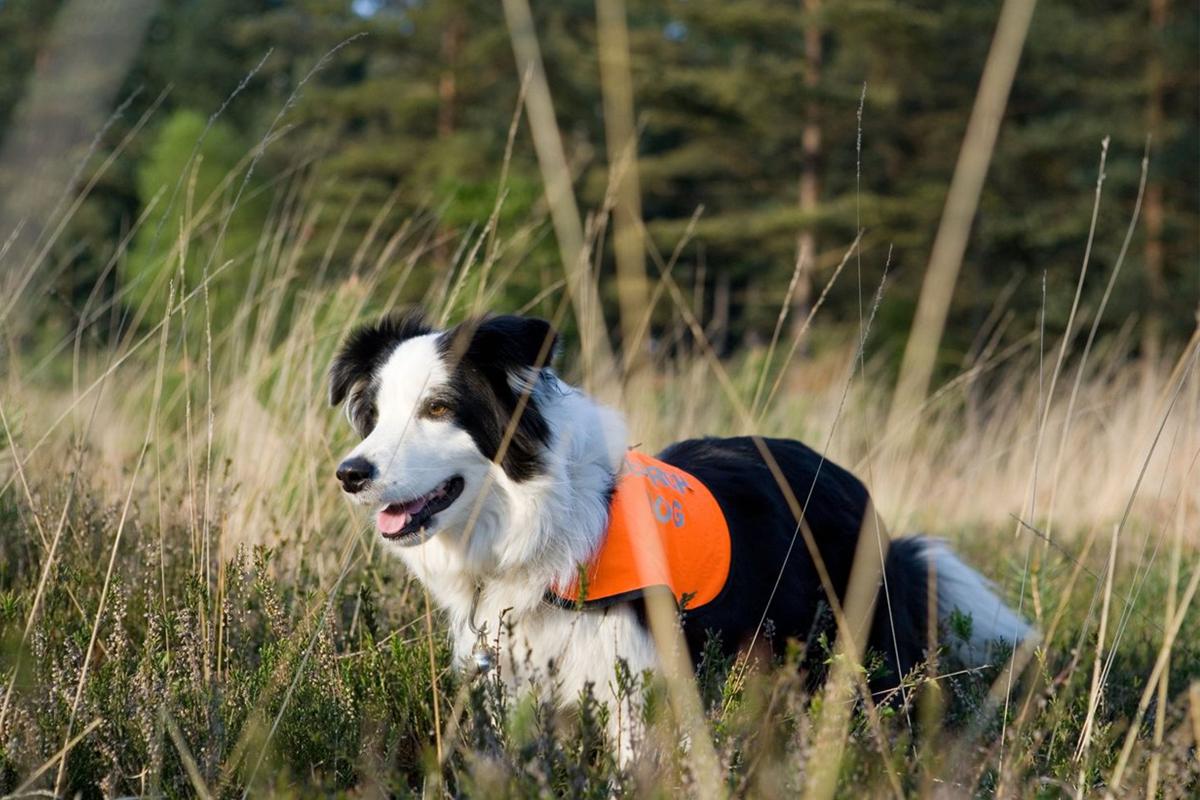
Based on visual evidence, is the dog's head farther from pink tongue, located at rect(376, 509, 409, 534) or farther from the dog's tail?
the dog's tail

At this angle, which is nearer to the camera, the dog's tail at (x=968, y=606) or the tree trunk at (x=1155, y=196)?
the dog's tail at (x=968, y=606)

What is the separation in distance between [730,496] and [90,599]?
1.81m

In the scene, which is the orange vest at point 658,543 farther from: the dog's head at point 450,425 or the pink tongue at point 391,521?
the pink tongue at point 391,521

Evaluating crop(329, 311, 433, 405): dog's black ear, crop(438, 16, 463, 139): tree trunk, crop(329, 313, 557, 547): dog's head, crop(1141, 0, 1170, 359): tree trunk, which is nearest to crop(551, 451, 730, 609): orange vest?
crop(329, 313, 557, 547): dog's head

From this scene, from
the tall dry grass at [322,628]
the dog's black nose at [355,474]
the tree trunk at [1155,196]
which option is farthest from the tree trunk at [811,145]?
the dog's black nose at [355,474]

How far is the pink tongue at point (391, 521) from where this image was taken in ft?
9.09

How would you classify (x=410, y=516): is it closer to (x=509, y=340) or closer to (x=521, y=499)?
(x=521, y=499)

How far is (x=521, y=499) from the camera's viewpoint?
2.90 meters

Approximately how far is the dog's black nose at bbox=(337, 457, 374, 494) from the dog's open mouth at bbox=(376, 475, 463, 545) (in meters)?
0.14

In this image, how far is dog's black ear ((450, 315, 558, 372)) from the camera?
2.85m

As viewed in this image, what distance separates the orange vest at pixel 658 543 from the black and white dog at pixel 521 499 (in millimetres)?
42

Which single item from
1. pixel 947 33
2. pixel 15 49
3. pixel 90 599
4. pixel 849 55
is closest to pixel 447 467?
pixel 90 599

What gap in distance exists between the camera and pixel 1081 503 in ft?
Result: 21.0

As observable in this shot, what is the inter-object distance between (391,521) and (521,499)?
352 mm
